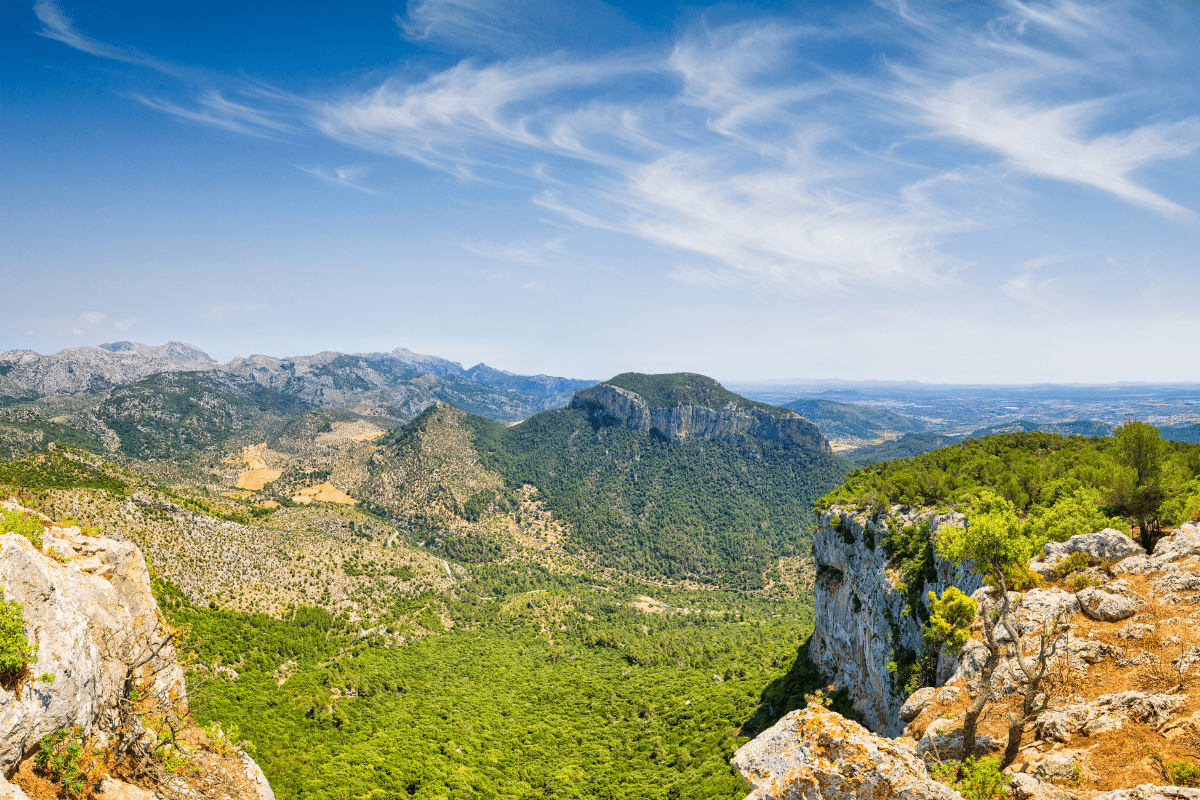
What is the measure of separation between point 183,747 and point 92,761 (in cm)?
366

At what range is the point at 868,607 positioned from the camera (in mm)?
45156

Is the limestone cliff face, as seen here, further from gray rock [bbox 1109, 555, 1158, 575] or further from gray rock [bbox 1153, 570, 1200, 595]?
gray rock [bbox 1153, 570, 1200, 595]

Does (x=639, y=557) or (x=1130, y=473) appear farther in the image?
(x=639, y=557)

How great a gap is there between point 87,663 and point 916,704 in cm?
3411

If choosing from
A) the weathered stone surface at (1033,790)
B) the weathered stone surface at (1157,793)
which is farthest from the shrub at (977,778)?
the weathered stone surface at (1157,793)

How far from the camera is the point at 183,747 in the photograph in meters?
19.1

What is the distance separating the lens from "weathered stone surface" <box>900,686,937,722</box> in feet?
72.6

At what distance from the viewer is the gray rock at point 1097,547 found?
78.4 ft

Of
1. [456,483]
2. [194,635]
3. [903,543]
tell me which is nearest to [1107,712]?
[903,543]

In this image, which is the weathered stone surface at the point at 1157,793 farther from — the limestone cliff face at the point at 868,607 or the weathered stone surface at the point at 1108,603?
the limestone cliff face at the point at 868,607

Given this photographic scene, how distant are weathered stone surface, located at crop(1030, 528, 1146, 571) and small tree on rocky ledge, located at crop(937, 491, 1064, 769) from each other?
108cm

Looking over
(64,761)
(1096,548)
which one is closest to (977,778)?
(1096,548)

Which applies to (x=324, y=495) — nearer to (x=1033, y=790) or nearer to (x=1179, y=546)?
(x=1033, y=790)

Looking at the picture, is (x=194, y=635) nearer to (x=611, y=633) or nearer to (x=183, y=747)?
(x=183, y=747)
